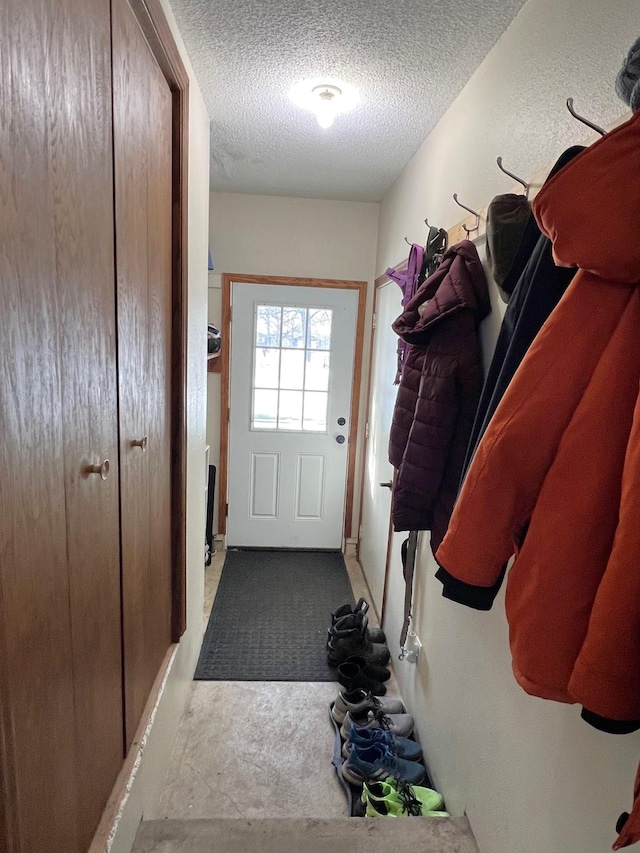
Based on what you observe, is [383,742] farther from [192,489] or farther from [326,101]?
[326,101]

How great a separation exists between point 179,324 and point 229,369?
5.66ft

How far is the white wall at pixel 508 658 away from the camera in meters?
0.89

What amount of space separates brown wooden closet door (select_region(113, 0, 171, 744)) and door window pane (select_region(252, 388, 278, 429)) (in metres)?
1.79

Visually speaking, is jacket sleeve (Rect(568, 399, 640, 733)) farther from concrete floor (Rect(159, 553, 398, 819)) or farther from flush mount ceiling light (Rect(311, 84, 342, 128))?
flush mount ceiling light (Rect(311, 84, 342, 128))

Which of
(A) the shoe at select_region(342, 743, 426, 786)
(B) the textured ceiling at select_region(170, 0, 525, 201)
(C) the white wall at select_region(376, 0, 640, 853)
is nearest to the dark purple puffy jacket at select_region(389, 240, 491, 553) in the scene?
(C) the white wall at select_region(376, 0, 640, 853)

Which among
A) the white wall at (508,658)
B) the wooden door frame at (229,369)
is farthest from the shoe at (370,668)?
the wooden door frame at (229,369)

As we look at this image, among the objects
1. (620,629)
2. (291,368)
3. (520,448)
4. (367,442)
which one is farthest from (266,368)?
(620,629)

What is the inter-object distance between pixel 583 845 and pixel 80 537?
1.08 m

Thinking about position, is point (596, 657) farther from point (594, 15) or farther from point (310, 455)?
point (310, 455)

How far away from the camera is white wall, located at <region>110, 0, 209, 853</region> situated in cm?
142

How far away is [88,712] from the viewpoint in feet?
3.15

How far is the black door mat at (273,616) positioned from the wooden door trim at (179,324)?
2.20ft

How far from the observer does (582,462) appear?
0.66m

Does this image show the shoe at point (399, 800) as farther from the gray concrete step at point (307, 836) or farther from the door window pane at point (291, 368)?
the door window pane at point (291, 368)
